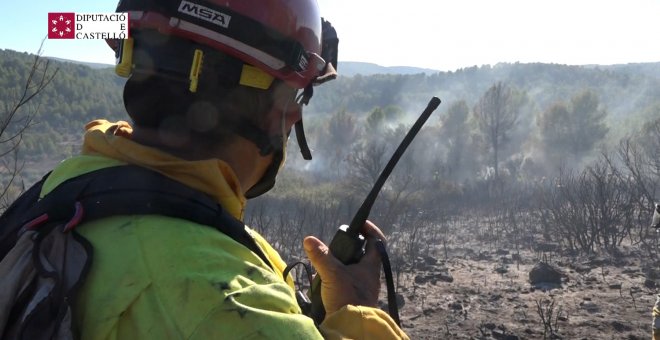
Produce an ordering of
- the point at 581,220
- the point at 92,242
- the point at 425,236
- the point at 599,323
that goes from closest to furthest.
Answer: the point at 92,242 < the point at 599,323 < the point at 581,220 < the point at 425,236

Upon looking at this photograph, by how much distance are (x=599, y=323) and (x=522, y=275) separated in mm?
3394

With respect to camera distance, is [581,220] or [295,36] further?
[581,220]

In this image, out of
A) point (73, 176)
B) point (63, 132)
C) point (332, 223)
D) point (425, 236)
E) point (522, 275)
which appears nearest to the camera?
point (73, 176)

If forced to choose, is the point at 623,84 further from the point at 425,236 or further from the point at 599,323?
the point at 599,323

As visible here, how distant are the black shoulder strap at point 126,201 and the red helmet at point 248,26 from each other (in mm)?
475

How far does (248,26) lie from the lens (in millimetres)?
1599

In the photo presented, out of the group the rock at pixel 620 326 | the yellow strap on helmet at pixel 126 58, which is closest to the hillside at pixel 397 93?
the rock at pixel 620 326

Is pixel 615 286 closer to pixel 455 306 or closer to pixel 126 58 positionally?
pixel 455 306

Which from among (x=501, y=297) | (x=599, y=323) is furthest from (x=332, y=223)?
(x=599, y=323)

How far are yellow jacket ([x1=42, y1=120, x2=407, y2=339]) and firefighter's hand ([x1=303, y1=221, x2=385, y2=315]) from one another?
407 mm

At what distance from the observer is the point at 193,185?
1338 mm

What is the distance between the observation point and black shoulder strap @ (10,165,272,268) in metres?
1.14

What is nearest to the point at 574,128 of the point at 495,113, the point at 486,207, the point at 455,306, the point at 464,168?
the point at 495,113

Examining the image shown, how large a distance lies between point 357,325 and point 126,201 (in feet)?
2.04
